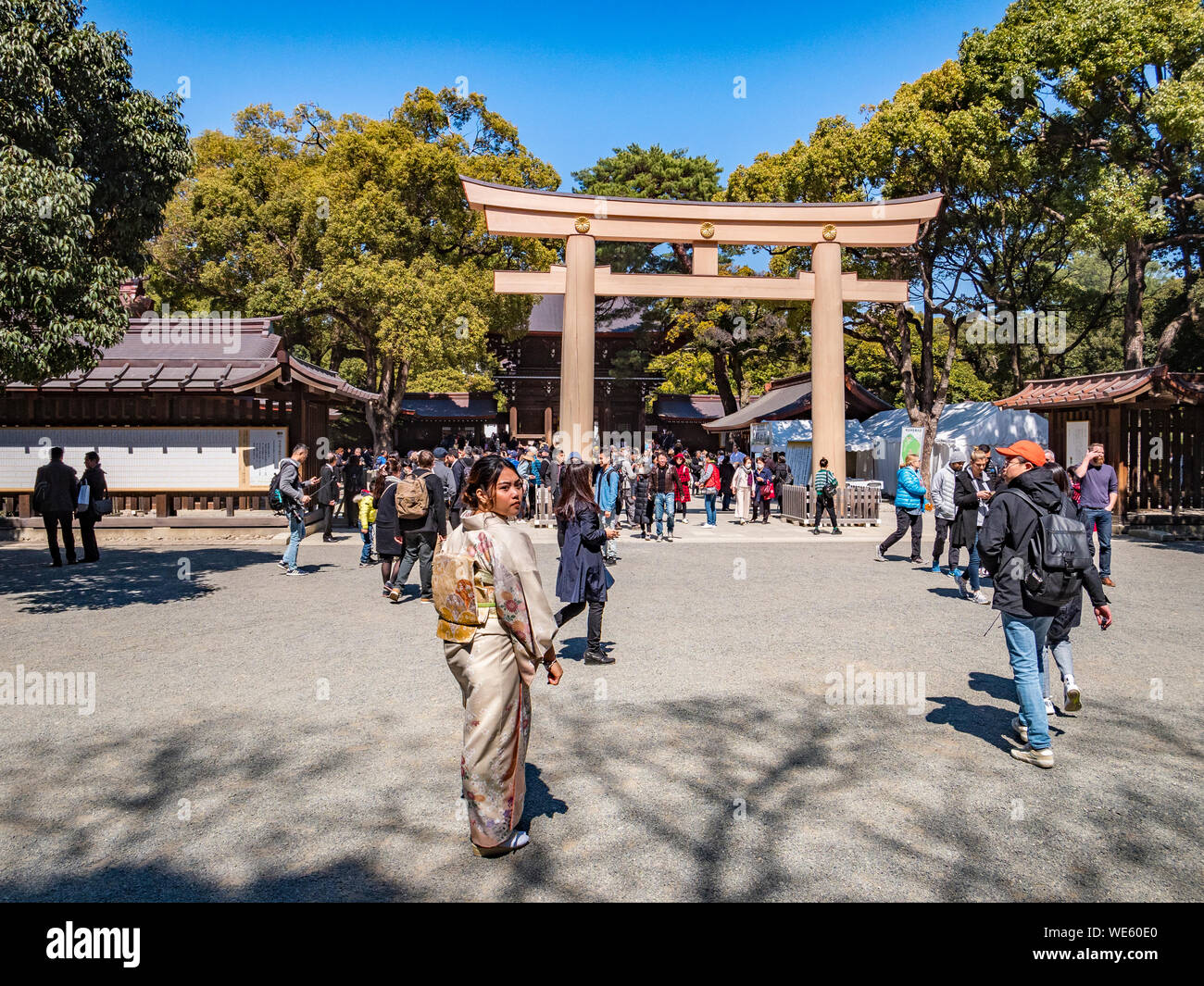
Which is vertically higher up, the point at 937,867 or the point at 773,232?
the point at 773,232

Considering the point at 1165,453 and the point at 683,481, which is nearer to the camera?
the point at 1165,453

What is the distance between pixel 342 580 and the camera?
11023 millimetres

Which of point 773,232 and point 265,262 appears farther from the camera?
point 265,262

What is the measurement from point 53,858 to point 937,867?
12.3ft

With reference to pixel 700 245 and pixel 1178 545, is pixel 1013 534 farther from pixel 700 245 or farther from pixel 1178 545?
pixel 700 245

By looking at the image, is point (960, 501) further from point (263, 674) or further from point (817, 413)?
point (817, 413)

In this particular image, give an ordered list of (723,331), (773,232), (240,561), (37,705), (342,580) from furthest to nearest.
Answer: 1. (723,331)
2. (773,232)
3. (240,561)
4. (342,580)
5. (37,705)

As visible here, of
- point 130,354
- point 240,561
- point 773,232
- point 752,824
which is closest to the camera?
point 752,824

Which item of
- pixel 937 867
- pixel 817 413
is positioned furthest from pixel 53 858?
pixel 817 413

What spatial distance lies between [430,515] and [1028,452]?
6593mm

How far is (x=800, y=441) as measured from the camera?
26.1 metres

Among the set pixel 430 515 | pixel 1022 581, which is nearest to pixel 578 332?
pixel 430 515

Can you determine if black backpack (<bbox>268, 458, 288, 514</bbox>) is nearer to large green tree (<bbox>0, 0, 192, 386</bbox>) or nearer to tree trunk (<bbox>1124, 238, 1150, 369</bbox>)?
large green tree (<bbox>0, 0, 192, 386</bbox>)

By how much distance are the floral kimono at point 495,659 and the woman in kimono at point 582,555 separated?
2820 millimetres
